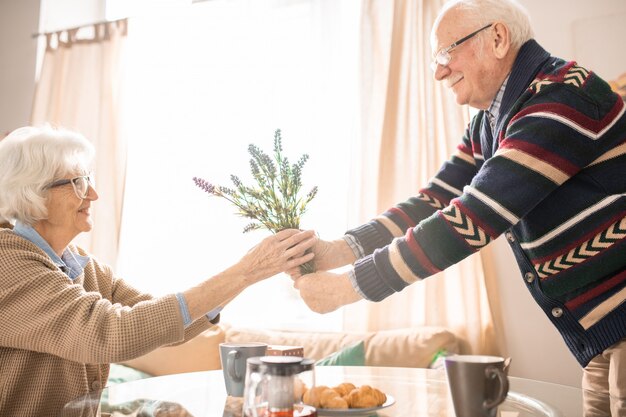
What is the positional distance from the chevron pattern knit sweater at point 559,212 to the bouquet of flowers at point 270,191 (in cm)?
33

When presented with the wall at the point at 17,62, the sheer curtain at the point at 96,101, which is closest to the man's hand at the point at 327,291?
the sheer curtain at the point at 96,101

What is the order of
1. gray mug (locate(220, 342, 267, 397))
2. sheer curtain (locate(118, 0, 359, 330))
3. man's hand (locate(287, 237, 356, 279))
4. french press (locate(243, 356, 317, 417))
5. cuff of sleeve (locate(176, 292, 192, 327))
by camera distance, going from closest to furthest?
1. french press (locate(243, 356, 317, 417))
2. gray mug (locate(220, 342, 267, 397))
3. cuff of sleeve (locate(176, 292, 192, 327))
4. man's hand (locate(287, 237, 356, 279))
5. sheer curtain (locate(118, 0, 359, 330))

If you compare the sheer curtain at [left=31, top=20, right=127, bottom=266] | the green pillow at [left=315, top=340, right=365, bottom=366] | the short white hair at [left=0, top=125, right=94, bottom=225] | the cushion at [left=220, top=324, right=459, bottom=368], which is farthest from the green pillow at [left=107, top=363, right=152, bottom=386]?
the short white hair at [left=0, top=125, right=94, bottom=225]

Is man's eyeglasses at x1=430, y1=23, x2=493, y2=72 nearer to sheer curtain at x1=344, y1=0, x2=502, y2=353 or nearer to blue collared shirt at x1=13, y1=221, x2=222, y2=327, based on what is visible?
blue collared shirt at x1=13, y1=221, x2=222, y2=327

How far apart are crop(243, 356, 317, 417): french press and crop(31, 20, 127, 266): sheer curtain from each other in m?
3.26

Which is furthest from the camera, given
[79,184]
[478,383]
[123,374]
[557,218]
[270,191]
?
[123,374]

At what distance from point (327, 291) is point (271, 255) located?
213 mm

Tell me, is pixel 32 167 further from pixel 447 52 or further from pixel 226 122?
pixel 226 122

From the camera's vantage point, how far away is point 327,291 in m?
1.60

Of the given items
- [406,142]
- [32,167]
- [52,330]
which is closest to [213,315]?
[52,330]

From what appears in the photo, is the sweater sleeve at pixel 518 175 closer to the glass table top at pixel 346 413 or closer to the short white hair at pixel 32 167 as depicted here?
the glass table top at pixel 346 413

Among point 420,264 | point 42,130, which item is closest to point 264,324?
point 42,130

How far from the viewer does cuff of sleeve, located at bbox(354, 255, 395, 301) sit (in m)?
1.44

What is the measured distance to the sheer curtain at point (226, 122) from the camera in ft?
11.6
